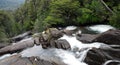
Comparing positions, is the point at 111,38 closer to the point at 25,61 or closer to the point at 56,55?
the point at 56,55

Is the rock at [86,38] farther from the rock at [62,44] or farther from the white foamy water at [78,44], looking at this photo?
the rock at [62,44]

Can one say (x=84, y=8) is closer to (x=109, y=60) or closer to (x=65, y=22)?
(x=65, y=22)

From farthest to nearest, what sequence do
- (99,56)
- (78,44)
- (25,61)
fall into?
(78,44), (25,61), (99,56)

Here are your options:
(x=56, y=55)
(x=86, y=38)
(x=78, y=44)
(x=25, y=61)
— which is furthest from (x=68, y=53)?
(x=25, y=61)

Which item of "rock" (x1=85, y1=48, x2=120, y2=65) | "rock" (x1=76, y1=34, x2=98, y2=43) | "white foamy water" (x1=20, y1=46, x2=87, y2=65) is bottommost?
"white foamy water" (x1=20, y1=46, x2=87, y2=65)

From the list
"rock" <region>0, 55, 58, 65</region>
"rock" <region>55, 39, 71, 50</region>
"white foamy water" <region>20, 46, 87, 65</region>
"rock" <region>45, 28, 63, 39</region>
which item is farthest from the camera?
"rock" <region>45, 28, 63, 39</region>

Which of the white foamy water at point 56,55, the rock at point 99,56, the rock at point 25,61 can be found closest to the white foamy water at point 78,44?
the white foamy water at point 56,55

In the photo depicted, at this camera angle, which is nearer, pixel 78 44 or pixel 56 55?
pixel 56 55

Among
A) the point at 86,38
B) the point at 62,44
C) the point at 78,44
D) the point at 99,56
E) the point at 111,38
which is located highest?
the point at 111,38

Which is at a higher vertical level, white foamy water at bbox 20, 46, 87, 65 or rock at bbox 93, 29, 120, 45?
rock at bbox 93, 29, 120, 45

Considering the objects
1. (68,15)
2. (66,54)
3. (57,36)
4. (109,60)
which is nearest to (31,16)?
(68,15)

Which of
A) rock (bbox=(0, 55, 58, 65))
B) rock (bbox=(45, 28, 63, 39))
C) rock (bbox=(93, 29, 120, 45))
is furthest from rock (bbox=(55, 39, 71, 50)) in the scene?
rock (bbox=(0, 55, 58, 65))

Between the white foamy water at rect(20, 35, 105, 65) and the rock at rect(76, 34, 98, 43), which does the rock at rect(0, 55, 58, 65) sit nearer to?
the white foamy water at rect(20, 35, 105, 65)

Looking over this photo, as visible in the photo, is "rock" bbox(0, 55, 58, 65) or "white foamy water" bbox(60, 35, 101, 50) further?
"white foamy water" bbox(60, 35, 101, 50)
